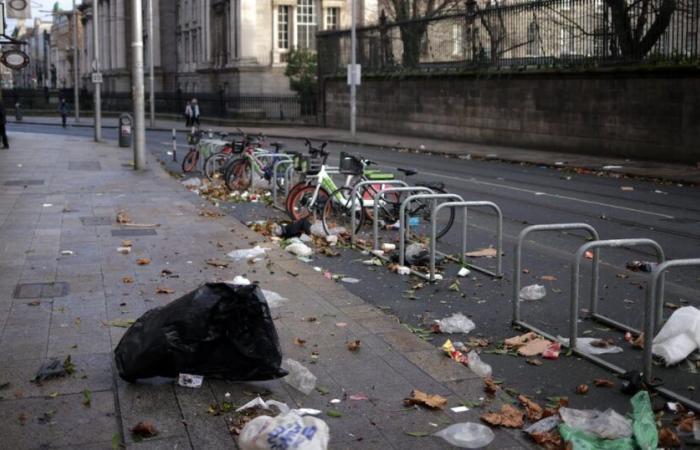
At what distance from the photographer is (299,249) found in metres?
10.6

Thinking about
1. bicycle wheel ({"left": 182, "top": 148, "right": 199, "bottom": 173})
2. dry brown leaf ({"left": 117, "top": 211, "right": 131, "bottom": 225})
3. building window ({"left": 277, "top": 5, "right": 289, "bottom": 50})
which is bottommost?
dry brown leaf ({"left": 117, "top": 211, "right": 131, "bottom": 225})

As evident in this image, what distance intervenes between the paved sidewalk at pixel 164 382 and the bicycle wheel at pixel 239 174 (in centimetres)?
398

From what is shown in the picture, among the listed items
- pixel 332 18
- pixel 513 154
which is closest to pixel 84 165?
pixel 513 154

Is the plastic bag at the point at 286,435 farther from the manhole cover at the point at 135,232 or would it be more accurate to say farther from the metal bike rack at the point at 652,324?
the manhole cover at the point at 135,232

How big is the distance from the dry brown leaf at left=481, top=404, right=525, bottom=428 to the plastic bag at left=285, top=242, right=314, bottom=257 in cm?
548

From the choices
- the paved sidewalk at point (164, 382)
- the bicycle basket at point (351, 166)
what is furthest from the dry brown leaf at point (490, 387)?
the bicycle basket at point (351, 166)

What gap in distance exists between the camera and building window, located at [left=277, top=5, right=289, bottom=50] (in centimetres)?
6175

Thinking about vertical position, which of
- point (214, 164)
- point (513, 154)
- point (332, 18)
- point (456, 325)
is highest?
point (332, 18)

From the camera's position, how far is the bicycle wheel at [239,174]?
56.8 ft

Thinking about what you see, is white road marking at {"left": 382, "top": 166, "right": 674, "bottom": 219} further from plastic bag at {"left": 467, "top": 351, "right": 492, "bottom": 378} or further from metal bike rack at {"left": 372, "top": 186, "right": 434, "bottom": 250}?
plastic bag at {"left": 467, "top": 351, "right": 492, "bottom": 378}

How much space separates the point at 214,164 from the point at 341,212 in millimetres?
7931

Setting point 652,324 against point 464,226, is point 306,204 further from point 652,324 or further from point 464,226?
point 652,324

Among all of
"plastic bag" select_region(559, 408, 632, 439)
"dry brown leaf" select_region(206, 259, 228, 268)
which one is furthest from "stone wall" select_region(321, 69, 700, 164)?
Answer: "plastic bag" select_region(559, 408, 632, 439)

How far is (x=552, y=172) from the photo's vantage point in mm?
22750
